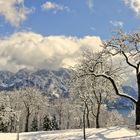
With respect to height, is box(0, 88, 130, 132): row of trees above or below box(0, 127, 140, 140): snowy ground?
above

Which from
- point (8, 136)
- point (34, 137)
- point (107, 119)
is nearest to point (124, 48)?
point (34, 137)

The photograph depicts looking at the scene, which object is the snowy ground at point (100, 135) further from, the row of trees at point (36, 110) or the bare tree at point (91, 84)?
the bare tree at point (91, 84)

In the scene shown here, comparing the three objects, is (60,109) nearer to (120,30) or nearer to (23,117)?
(23,117)

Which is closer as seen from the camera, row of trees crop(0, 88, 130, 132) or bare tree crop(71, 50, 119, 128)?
bare tree crop(71, 50, 119, 128)

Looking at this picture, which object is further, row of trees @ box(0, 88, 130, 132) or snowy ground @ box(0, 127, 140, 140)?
row of trees @ box(0, 88, 130, 132)

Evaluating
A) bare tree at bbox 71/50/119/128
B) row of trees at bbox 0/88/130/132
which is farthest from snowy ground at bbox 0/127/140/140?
bare tree at bbox 71/50/119/128

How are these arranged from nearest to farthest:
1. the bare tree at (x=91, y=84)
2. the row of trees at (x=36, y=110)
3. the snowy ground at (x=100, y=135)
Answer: the snowy ground at (x=100, y=135)
the bare tree at (x=91, y=84)
the row of trees at (x=36, y=110)

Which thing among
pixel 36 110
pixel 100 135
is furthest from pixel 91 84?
pixel 36 110

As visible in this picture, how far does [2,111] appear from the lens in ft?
293

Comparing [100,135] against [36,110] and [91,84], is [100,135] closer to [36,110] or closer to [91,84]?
[91,84]

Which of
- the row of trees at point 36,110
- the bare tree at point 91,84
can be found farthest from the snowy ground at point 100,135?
the bare tree at point 91,84

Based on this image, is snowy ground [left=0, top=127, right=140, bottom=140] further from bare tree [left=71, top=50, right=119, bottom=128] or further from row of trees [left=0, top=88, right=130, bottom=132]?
bare tree [left=71, top=50, right=119, bottom=128]

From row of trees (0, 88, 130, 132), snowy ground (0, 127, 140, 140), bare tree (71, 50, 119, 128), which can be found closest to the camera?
snowy ground (0, 127, 140, 140)

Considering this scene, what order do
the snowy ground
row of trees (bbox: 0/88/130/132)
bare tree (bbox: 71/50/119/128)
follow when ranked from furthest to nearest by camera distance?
row of trees (bbox: 0/88/130/132), bare tree (bbox: 71/50/119/128), the snowy ground
